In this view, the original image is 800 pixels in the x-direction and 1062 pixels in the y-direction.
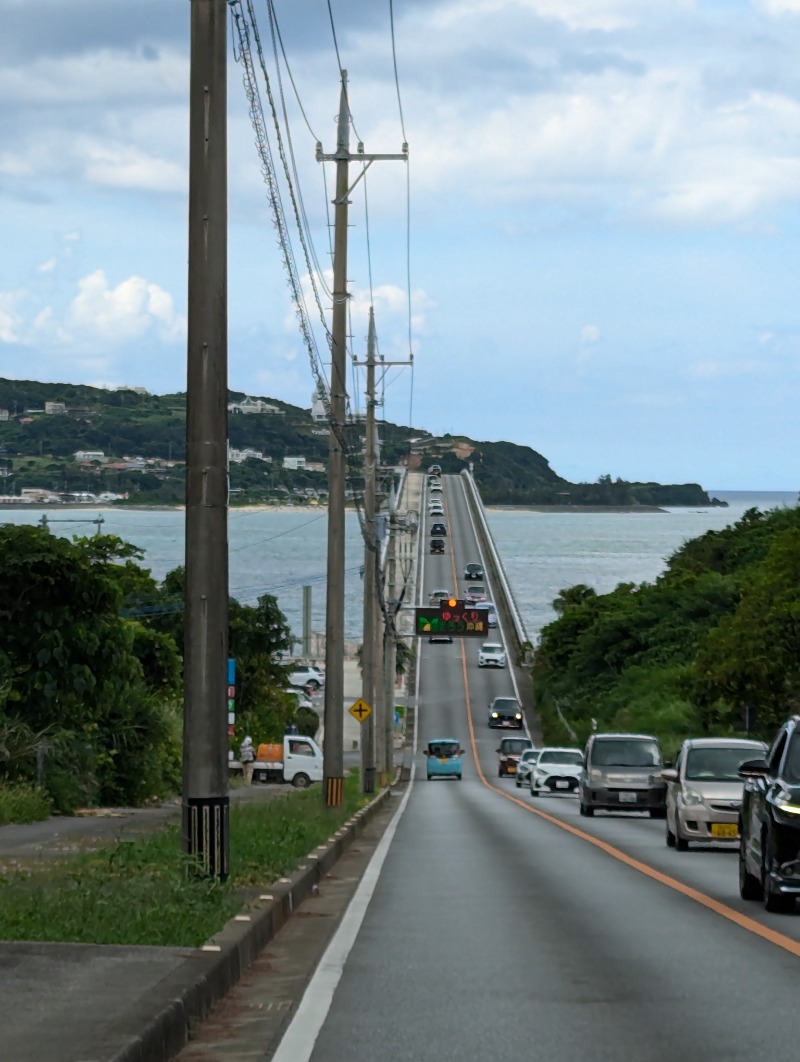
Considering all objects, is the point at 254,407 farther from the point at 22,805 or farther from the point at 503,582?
the point at 503,582

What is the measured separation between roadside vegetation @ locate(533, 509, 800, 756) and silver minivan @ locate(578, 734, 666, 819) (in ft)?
10.6

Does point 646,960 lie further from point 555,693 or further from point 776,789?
point 555,693

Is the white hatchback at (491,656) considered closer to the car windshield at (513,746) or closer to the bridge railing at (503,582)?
the bridge railing at (503,582)

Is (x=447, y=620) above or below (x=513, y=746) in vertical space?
above

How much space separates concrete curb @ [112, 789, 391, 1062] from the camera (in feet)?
23.7

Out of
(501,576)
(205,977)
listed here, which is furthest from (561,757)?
(501,576)

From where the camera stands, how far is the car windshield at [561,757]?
48188 mm

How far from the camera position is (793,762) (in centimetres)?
1454

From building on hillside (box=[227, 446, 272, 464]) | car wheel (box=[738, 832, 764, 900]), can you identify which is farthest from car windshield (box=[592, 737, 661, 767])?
car wheel (box=[738, 832, 764, 900])

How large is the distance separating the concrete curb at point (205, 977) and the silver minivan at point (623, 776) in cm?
1883

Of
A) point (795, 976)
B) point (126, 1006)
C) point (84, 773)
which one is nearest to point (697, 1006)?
point (795, 976)

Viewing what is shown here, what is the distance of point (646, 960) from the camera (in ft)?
36.5

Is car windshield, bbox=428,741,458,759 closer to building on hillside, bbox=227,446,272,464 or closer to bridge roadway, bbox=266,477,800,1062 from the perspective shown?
building on hillside, bbox=227,446,272,464

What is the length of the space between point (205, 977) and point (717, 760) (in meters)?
17.5
